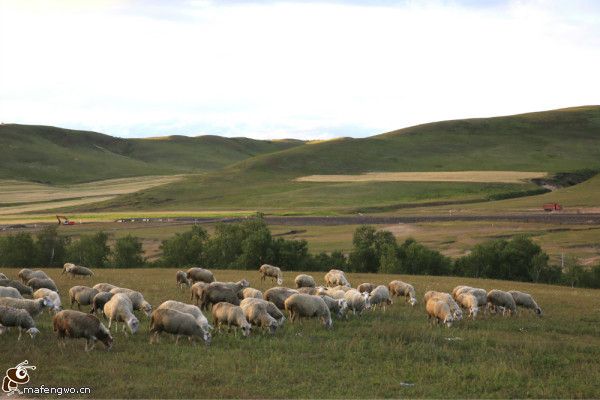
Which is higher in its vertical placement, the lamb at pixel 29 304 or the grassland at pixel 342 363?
the lamb at pixel 29 304

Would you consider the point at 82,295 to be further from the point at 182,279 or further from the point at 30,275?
the point at 182,279

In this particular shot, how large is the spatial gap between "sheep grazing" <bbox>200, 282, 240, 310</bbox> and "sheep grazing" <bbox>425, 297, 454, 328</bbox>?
6.89 m

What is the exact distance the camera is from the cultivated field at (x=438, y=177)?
152 metres

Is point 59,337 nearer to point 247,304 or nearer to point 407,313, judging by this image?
point 247,304

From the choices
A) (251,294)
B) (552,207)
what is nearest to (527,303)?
(251,294)

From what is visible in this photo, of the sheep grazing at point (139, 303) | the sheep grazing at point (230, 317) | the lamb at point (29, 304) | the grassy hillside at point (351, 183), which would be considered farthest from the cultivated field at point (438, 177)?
the lamb at point (29, 304)

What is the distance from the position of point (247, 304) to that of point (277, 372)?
5767 mm

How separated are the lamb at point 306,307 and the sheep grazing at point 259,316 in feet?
4.28

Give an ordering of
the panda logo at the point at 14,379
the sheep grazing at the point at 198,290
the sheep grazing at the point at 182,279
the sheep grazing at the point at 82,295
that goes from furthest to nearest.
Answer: the sheep grazing at the point at 182,279, the sheep grazing at the point at 198,290, the sheep grazing at the point at 82,295, the panda logo at the point at 14,379

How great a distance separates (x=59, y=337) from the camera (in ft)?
62.4

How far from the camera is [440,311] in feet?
77.9

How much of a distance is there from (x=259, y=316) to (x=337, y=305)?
4155 millimetres

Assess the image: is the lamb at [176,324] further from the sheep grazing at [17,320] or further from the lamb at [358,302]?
the lamb at [358,302]

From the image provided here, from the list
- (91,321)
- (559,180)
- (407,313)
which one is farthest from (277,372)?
(559,180)
